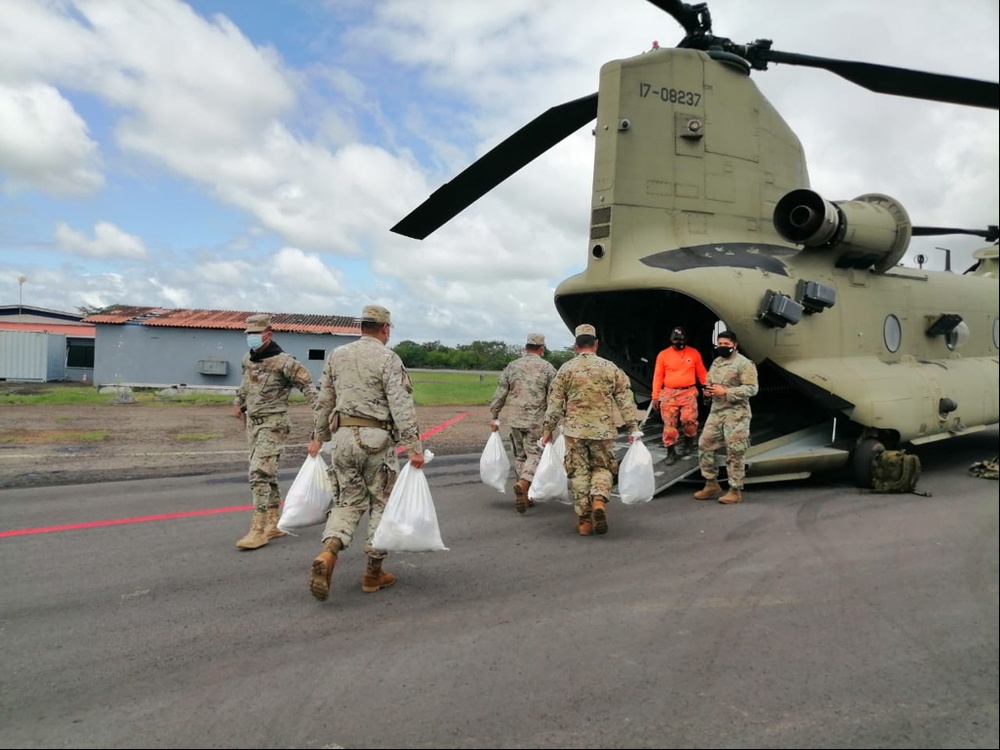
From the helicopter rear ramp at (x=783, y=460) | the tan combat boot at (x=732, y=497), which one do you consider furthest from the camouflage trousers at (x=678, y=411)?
the tan combat boot at (x=732, y=497)

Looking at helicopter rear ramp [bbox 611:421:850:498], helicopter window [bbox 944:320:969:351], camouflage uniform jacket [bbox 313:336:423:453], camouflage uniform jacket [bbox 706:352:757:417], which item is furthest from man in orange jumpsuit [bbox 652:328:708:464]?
camouflage uniform jacket [bbox 313:336:423:453]

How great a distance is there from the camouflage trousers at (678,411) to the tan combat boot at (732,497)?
37.8 inches

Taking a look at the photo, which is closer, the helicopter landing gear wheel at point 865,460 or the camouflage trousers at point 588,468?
the camouflage trousers at point 588,468

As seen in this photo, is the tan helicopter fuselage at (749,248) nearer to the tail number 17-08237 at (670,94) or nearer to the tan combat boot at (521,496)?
the tail number 17-08237 at (670,94)

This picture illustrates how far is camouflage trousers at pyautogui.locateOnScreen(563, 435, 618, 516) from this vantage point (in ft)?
18.3

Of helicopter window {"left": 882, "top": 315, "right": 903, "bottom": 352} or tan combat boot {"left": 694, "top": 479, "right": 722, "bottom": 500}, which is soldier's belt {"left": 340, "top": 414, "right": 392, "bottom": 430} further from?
helicopter window {"left": 882, "top": 315, "right": 903, "bottom": 352}

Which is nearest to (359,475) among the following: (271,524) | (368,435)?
(368,435)

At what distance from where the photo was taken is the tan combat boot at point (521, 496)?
6.33 m

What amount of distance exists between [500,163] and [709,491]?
4.11 m

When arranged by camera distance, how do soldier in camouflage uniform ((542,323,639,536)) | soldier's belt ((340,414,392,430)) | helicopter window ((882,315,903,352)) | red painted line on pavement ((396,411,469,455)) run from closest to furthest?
1. soldier's belt ((340,414,392,430))
2. soldier in camouflage uniform ((542,323,639,536))
3. helicopter window ((882,315,903,352))
4. red painted line on pavement ((396,411,469,455))

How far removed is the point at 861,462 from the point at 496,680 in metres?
5.49

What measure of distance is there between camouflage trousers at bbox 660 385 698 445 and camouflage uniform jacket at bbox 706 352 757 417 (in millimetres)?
584

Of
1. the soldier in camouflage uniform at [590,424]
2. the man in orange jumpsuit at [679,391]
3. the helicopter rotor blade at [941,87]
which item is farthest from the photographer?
the man in orange jumpsuit at [679,391]

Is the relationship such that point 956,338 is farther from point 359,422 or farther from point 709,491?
point 359,422
